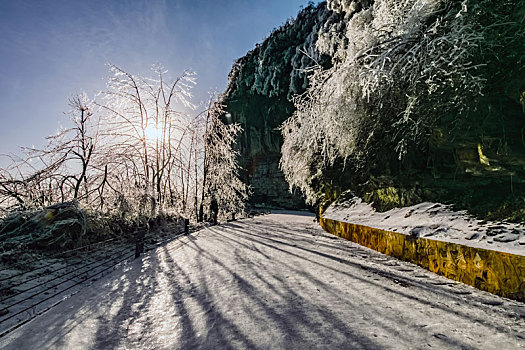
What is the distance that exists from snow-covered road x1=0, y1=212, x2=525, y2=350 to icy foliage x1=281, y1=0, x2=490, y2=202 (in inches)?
95.6

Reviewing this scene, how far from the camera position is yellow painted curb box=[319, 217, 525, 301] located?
8.62ft

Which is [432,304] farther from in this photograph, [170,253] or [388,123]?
[170,253]

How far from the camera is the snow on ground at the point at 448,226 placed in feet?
9.58

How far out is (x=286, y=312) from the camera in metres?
2.72

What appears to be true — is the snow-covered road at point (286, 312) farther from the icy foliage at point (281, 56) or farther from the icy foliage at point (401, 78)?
the icy foliage at point (281, 56)

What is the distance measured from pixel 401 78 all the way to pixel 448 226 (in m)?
2.71

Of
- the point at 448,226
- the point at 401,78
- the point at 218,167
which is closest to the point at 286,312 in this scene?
the point at 448,226

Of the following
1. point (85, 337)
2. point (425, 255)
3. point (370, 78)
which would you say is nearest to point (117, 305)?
point (85, 337)

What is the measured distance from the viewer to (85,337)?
2.65 metres

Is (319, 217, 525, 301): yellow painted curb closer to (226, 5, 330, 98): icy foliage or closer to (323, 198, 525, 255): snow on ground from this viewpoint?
(323, 198, 525, 255): snow on ground

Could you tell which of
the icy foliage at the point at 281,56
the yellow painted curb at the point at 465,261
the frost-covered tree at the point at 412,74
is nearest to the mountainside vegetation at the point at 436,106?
the frost-covered tree at the point at 412,74

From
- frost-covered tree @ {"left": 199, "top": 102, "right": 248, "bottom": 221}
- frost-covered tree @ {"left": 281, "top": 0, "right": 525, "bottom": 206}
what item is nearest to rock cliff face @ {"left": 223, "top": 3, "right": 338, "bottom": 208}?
frost-covered tree @ {"left": 199, "top": 102, "right": 248, "bottom": 221}

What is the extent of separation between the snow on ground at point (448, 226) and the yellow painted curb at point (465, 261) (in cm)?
9

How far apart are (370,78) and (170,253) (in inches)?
265
